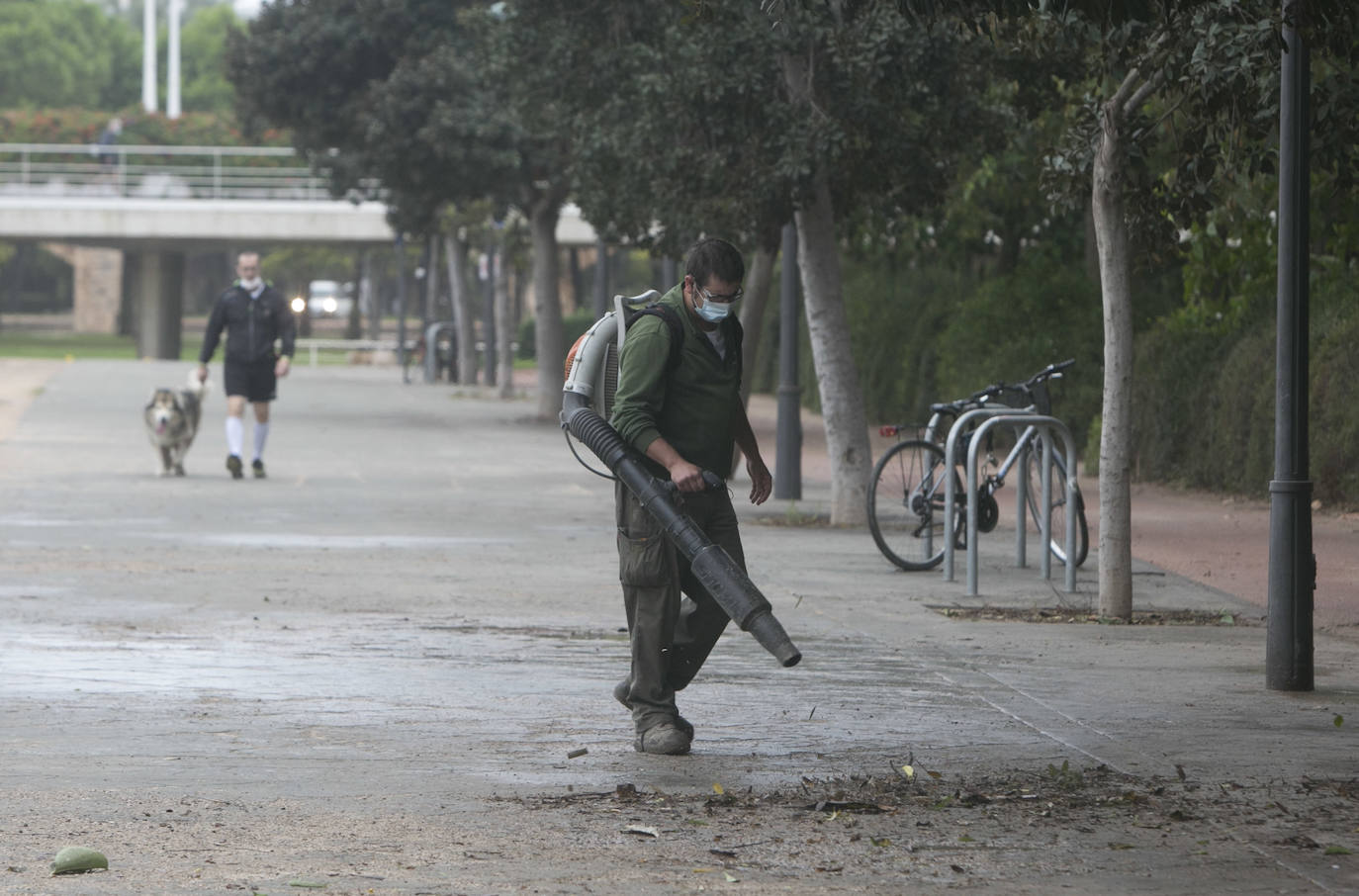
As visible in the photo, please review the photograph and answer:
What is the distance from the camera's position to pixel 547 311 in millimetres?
30500

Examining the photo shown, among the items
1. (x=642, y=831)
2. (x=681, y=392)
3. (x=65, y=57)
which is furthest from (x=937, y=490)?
(x=65, y=57)

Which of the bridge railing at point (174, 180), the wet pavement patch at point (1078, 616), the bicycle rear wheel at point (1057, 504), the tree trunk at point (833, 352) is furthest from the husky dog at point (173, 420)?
the bridge railing at point (174, 180)

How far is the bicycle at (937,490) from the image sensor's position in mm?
12969

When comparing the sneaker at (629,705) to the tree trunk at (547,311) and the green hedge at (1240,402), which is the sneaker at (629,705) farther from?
the tree trunk at (547,311)

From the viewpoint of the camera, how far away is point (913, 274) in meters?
31.3

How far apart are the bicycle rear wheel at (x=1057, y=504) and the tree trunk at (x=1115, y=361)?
1.48 metres

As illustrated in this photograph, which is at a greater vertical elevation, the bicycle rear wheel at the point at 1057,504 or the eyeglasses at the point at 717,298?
the eyeglasses at the point at 717,298

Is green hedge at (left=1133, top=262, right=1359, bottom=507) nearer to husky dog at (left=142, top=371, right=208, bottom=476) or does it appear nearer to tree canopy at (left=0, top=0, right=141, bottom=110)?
husky dog at (left=142, top=371, right=208, bottom=476)

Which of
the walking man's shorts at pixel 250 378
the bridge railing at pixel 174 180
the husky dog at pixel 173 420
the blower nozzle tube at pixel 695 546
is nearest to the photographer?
the blower nozzle tube at pixel 695 546

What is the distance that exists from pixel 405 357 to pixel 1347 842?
43958 mm

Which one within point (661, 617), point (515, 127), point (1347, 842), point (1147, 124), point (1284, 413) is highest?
point (515, 127)

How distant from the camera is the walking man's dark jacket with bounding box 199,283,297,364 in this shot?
19594 millimetres

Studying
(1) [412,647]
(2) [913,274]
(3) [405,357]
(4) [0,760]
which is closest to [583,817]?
(4) [0,760]

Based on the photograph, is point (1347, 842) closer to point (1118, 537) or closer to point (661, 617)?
point (661, 617)
